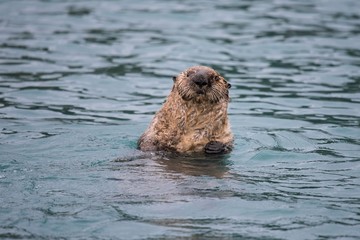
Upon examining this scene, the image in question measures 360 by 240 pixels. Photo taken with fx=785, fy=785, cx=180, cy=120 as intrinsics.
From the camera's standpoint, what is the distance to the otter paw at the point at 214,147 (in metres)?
8.41

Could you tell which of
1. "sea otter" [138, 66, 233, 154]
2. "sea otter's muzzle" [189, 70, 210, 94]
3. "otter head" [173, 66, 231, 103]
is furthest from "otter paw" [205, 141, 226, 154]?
"sea otter's muzzle" [189, 70, 210, 94]

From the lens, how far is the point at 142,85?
12711mm

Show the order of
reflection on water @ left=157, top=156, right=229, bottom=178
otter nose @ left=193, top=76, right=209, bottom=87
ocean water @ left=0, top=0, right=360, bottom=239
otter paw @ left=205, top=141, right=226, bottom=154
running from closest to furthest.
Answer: ocean water @ left=0, top=0, right=360, bottom=239 < reflection on water @ left=157, top=156, right=229, bottom=178 < otter nose @ left=193, top=76, right=209, bottom=87 < otter paw @ left=205, top=141, right=226, bottom=154

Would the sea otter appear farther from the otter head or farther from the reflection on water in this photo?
the reflection on water

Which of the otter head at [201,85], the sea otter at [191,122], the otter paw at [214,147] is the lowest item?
the otter paw at [214,147]

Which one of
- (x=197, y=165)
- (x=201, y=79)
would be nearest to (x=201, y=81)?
(x=201, y=79)

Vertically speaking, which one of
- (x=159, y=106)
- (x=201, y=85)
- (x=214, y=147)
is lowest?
(x=159, y=106)

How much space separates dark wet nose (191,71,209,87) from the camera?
8.20 metres

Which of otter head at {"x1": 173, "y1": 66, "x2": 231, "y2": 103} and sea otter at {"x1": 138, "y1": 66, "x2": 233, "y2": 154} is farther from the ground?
otter head at {"x1": 173, "y1": 66, "x2": 231, "y2": 103}

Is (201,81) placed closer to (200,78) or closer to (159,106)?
(200,78)

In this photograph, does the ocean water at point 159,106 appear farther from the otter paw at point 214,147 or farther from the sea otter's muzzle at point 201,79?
the sea otter's muzzle at point 201,79

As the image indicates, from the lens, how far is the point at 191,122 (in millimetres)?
8555

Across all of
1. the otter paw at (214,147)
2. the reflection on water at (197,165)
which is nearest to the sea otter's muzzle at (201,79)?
the otter paw at (214,147)

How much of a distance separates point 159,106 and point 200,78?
137 inches
